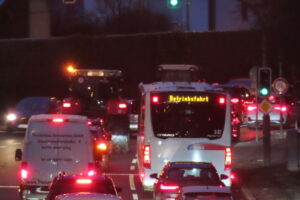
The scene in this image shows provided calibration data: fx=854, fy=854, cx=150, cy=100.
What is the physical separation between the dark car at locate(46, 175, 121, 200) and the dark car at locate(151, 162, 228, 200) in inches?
119

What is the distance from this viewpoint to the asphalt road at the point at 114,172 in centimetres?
2327

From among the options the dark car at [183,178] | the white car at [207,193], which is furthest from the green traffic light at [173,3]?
the white car at [207,193]

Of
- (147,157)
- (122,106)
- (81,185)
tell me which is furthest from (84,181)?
(122,106)

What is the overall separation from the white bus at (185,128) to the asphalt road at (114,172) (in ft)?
4.01

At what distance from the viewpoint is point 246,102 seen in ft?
104

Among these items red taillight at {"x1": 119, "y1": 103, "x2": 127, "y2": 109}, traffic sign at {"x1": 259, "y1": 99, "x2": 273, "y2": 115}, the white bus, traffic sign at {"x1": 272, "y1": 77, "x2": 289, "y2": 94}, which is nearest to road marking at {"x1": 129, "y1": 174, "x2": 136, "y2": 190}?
the white bus

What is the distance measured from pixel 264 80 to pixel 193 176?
12.0 metres

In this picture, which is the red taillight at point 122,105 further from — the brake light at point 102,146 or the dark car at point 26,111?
the brake light at point 102,146

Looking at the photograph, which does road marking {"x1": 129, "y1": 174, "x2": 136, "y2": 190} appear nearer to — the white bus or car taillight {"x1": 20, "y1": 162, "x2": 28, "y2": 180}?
the white bus

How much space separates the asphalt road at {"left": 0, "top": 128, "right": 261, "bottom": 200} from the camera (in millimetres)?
23266

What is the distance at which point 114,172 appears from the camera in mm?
28781

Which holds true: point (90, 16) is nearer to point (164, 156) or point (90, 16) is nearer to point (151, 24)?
point (151, 24)

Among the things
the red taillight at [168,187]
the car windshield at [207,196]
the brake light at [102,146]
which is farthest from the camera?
the brake light at [102,146]

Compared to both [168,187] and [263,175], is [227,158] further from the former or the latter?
[263,175]
